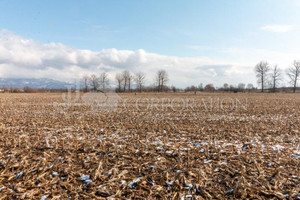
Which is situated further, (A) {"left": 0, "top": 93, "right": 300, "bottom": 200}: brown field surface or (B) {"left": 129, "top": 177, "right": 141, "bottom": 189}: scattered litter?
(B) {"left": 129, "top": 177, "right": 141, "bottom": 189}: scattered litter

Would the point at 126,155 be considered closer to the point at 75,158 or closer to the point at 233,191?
the point at 75,158

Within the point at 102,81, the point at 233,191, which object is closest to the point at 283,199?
the point at 233,191

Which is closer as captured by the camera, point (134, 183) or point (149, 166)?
point (134, 183)

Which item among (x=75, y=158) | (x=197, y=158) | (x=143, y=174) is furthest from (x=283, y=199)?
(x=75, y=158)

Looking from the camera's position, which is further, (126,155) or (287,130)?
(287,130)

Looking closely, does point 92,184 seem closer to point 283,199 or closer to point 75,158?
point 75,158

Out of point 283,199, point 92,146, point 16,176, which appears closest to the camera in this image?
point 283,199

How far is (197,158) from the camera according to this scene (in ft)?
17.5

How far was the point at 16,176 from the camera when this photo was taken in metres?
4.19

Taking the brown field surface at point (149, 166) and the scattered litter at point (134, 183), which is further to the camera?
the scattered litter at point (134, 183)

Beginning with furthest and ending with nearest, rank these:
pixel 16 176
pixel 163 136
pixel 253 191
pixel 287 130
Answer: pixel 287 130 → pixel 163 136 → pixel 16 176 → pixel 253 191

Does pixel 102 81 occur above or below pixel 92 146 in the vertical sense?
above

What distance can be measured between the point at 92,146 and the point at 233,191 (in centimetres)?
514

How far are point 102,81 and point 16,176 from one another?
124m
